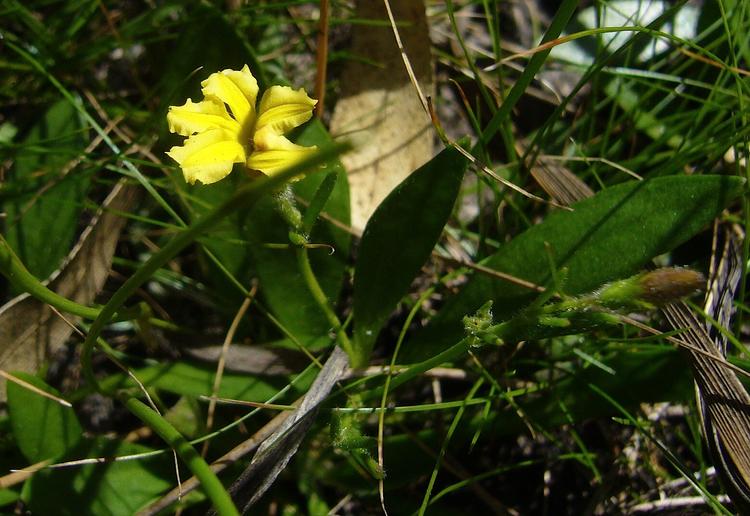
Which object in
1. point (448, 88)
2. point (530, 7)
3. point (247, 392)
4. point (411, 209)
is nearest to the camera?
point (411, 209)

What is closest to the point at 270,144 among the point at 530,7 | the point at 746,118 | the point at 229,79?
the point at 229,79

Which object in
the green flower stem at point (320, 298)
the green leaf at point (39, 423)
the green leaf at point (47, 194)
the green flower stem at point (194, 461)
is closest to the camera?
the green flower stem at point (194, 461)

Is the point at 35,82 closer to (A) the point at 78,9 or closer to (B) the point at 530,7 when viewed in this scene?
(A) the point at 78,9

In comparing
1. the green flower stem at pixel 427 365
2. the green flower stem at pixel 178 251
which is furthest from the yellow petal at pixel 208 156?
the green flower stem at pixel 427 365

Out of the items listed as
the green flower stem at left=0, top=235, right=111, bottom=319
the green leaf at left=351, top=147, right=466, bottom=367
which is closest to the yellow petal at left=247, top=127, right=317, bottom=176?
the green leaf at left=351, top=147, right=466, bottom=367

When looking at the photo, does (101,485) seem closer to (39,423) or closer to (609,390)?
(39,423)

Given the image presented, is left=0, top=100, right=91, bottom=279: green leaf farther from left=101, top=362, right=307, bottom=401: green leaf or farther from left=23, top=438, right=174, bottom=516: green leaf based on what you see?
left=23, top=438, right=174, bottom=516: green leaf

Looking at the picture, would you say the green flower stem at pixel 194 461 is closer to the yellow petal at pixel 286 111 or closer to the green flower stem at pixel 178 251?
the green flower stem at pixel 178 251
